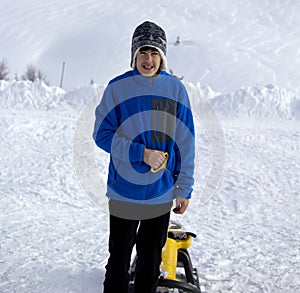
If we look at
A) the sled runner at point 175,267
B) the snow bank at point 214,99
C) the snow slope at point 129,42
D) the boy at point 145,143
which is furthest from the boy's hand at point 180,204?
the snow slope at point 129,42

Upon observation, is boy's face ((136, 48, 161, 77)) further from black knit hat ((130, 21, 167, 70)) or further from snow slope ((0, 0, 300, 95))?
snow slope ((0, 0, 300, 95))

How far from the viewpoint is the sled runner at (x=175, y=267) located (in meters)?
2.56

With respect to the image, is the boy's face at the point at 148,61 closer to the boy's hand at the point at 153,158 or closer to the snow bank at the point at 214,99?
the boy's hand at the point at 153,158

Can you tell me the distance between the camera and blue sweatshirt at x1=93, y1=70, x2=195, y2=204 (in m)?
2.16

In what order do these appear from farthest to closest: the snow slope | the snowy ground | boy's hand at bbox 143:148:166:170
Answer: the snow slope
the snowy ground
boy's hand at bbox 143:148:166:170

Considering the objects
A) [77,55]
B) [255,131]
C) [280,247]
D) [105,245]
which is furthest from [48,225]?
[77,55]

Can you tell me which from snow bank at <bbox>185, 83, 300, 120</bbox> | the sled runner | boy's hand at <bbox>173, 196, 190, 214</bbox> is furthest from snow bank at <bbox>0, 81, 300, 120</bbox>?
boy's hand at <bbox>173, 196, 190, 214</bbox>

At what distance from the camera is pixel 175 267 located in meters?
2.75

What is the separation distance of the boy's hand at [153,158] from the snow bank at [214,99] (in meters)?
6.87

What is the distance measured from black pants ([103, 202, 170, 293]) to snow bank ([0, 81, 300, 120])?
6.71 metres

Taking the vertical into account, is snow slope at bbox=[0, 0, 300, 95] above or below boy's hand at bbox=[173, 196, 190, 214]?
above

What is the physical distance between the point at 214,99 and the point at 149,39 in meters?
8.76

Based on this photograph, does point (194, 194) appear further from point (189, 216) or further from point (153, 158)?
point (153, 158)

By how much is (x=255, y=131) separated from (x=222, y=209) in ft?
11.5
